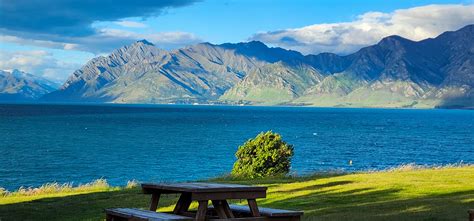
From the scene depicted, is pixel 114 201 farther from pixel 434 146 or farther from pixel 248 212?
pixel 434 146

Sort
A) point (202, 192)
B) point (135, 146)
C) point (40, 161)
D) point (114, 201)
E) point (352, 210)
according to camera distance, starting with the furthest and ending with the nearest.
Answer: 1. point (135, 146)
2. point (40, 161)
3. point (114, 201)
4. point (352, 210)
5. point (202, 192)

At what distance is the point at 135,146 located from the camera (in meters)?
A: 111

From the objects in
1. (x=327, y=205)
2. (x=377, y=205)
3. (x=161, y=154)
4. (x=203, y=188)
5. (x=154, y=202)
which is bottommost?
(x=161, y=154)

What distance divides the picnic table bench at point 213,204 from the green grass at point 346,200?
19.1 ft

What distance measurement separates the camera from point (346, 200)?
2381 centimetres

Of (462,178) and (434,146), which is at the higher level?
(462,178)

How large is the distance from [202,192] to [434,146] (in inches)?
4664

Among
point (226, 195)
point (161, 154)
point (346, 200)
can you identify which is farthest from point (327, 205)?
point (161, 154)

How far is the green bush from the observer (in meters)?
44.3

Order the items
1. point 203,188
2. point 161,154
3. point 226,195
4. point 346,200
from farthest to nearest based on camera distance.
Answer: point 161,154
point 346,200
point 226,195
point 203,188

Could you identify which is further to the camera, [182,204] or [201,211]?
[182,204]

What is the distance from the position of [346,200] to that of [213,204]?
12.5 meters

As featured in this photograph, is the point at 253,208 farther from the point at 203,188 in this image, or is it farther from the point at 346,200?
the point at 346,200

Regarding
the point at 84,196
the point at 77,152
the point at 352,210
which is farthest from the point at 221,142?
the point at 352,210
